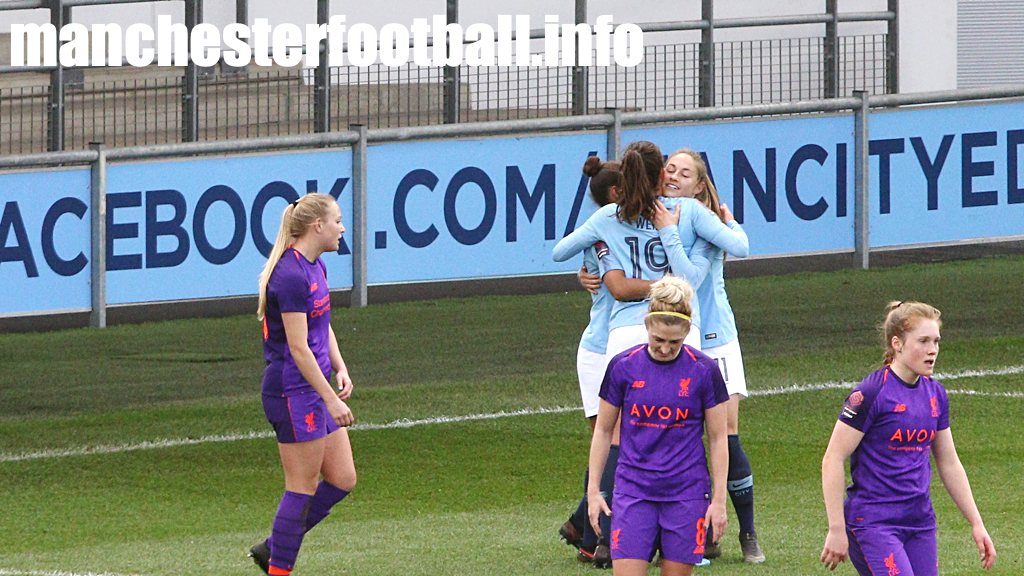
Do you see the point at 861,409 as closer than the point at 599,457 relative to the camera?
Yes

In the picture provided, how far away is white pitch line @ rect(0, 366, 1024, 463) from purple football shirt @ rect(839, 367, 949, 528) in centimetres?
604

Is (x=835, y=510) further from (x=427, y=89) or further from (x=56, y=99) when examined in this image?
(x=427, y=89)

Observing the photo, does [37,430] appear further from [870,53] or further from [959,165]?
[870,53]

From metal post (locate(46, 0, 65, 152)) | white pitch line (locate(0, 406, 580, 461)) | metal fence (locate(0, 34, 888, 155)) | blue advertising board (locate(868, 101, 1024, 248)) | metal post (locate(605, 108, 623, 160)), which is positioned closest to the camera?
white pitch line (locate(0, 406, 580, 461))

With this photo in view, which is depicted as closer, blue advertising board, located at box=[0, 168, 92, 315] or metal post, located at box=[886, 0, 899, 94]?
blue advertising board, located at box=[0, 168, 92, 315]

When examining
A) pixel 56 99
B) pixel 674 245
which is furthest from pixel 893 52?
pixel 674 245

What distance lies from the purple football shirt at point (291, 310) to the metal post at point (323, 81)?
30.9ft

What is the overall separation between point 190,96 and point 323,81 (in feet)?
4.12

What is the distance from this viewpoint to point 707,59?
18.9 meters

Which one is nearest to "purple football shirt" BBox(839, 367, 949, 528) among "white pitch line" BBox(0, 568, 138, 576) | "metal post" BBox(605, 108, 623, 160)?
"white pitch line" BBox(0, 568, 138, 576)

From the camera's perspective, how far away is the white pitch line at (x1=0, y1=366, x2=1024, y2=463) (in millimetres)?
11031

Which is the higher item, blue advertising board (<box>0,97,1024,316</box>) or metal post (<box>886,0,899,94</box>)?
metal post (<box>886,0,899,94</box>)

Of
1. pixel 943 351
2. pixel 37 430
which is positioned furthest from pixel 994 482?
pixel 37 430

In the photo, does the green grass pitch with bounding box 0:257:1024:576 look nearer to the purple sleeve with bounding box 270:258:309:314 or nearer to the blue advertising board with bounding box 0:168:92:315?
the blue advertising board with bounding box 0:168:92:315
